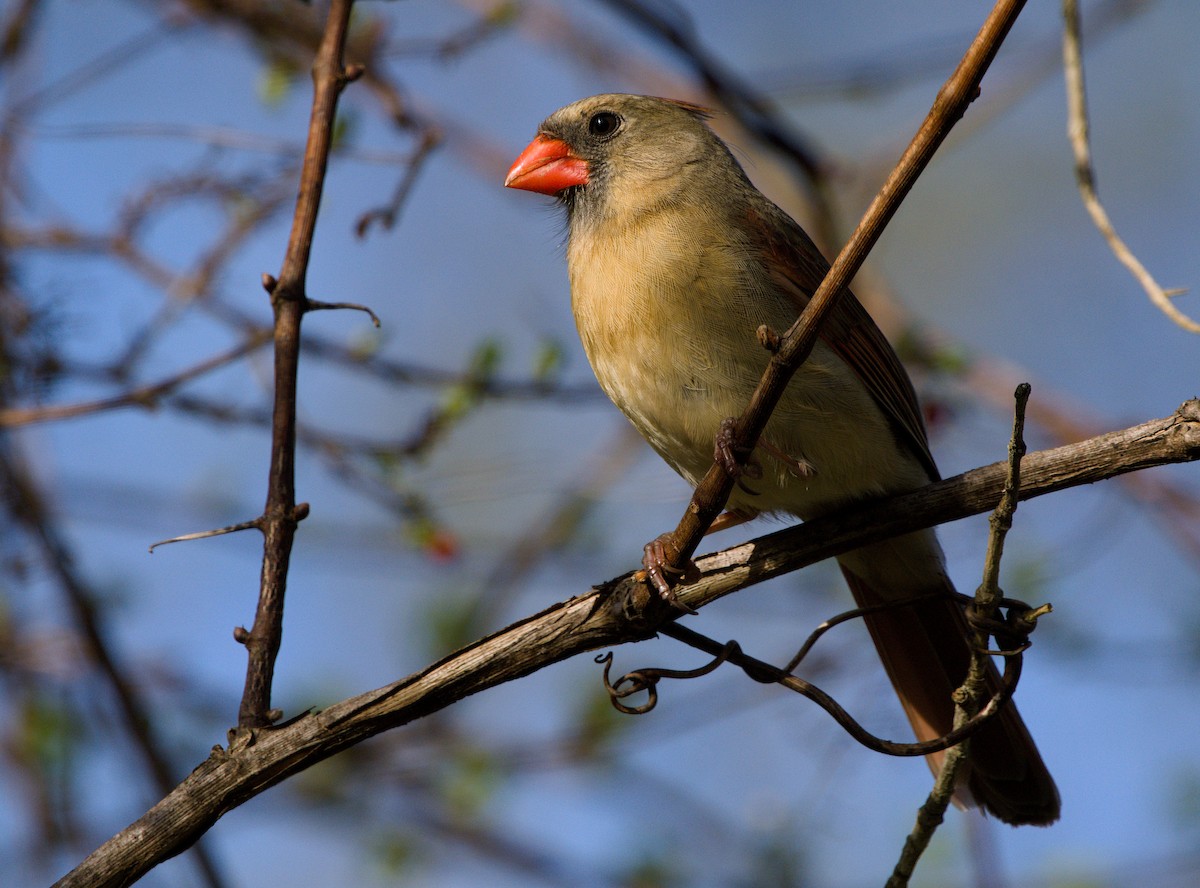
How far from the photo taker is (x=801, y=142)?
442 centimetres

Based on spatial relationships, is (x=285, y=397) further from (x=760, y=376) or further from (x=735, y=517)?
(x=735, y=517)

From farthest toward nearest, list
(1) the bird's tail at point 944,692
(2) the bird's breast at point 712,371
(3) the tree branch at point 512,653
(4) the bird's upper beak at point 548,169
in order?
(4) the bird's upper beak at point 548,169 < (1) the bird's tail at point 944,692 < (2) the bird's breast at point 712,371 < (3) the tree branch at point 512,653

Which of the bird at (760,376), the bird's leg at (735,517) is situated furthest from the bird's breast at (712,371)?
the bird's leg at (735,517)

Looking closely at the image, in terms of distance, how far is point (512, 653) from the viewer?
1.88 meters

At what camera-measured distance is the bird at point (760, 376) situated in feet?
8.27

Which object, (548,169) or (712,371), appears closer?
(712,371)

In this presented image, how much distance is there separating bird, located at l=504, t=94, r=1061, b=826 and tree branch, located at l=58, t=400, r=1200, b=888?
0.32m

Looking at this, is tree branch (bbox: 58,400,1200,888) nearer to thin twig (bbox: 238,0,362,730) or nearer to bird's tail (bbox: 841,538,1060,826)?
thin twig (bbox: 238,0,362,730)

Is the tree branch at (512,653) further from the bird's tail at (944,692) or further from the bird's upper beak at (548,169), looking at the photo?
the bird's upper beak at (548,169)

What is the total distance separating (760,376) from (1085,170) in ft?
2.43

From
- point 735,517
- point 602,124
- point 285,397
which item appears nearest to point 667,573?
point 285,397

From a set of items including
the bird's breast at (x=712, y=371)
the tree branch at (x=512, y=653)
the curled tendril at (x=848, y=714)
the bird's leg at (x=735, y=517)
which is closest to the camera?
the tree branch at (x=512, y=653)

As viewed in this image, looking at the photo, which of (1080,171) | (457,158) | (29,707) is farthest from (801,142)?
(29,707)

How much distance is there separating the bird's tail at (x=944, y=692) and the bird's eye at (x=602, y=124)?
1306 millimetres
